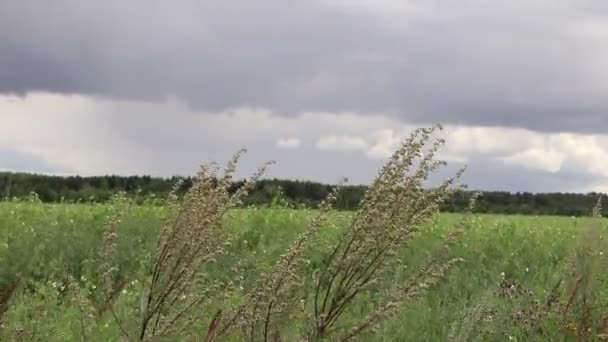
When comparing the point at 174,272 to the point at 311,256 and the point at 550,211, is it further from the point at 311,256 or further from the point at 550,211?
the point at 550,211

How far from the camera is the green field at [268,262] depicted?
8.51 metres

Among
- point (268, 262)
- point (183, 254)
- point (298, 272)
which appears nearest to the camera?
point (183, 254)

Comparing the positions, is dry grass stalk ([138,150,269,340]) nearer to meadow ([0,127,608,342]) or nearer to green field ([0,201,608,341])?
meadow ([0,127,608,342])

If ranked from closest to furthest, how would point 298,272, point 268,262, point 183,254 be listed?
1. point 183,254
2. point 298,272
3. point 268,262

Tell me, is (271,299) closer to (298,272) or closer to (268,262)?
(298,272)

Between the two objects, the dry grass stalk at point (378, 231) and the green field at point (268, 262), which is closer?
the dry grass stalk at point (378, 231)

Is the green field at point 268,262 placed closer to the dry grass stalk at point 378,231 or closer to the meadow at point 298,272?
the meadow at point 298,272

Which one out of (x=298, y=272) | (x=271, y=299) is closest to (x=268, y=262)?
(x=298, y=272)

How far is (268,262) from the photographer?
10.5 m

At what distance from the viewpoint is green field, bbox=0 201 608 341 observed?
27.9 ft

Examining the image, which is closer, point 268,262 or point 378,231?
point 378,231

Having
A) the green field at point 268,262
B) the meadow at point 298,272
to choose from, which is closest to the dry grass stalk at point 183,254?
the meadow at point 298,272

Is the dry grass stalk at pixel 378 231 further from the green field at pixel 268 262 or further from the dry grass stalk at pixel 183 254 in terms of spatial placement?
the green field at pixel 268 262

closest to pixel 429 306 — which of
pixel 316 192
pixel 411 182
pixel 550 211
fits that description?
pixel 411 182
